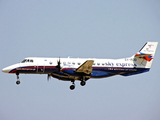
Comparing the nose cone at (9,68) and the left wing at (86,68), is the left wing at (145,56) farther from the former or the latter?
the nose cone at (9,68)

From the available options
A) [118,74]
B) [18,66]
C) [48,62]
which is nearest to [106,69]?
[118,74]

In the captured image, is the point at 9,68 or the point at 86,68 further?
the point at 9,68

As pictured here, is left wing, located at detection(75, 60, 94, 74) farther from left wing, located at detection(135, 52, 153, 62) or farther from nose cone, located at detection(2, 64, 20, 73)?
left wing, located at detection(135, 52, 153, 62)

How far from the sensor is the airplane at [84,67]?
3762cm

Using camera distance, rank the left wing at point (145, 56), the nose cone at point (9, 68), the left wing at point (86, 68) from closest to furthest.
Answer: the left wing at point (86, 68)
the nose cone at point (9, 68)
the left wing at point (145, 56)

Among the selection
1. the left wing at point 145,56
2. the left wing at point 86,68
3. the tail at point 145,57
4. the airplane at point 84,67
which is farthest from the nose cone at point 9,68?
the left wing at point 145,56

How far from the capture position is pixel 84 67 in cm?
3712

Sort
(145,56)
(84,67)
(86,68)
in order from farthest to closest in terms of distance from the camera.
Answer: (145,56)
(86,68)
(84,67)

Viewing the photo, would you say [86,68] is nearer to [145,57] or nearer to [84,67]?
[84,67]

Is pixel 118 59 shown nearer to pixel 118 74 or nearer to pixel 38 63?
pixel 118 74

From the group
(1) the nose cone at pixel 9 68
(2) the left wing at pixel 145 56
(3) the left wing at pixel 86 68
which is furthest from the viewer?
(2) the left wing at pixel 145 56

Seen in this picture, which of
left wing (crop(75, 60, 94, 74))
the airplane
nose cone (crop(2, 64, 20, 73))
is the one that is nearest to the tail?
the airplane

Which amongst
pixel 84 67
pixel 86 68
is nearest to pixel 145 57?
pixel 86 68

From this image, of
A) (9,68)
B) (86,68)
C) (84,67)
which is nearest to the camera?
(84,67)
